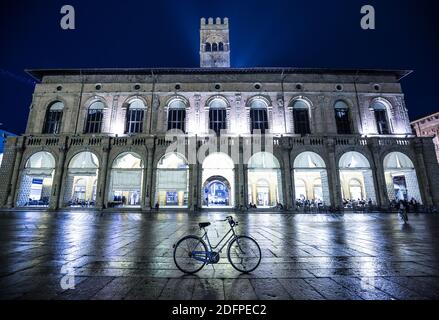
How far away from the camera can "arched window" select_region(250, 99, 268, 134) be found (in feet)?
77.3

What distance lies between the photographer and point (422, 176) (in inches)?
828

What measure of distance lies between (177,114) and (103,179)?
10.1 meters

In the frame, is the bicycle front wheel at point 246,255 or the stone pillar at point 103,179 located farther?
the stone pillar at point 103,179

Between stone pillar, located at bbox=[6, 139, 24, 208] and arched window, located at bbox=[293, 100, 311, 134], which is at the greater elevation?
arched window, located at bbox=[293, 100, 311, 134]

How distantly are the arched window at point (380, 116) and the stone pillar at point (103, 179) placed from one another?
29.0 m

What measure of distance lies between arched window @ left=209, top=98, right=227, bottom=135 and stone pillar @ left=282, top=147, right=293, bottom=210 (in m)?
7.02

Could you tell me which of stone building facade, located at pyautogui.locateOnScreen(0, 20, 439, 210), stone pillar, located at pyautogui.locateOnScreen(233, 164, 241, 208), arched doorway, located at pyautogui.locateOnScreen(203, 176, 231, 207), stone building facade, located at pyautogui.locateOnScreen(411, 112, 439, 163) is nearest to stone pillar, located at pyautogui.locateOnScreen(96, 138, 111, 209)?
stone building facade, located at pyautogui.locateOnScreen(0, 20, 439, 210)

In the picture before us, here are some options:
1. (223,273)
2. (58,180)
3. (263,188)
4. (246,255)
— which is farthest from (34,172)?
(246,255)

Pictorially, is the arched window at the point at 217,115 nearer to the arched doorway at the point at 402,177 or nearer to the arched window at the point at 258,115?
the arched window at the point at 258,115

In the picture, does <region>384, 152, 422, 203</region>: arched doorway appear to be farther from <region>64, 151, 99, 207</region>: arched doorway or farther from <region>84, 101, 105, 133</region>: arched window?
<region>84, 101, 105, 133</region>: arched window

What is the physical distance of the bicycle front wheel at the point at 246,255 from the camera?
3.90m

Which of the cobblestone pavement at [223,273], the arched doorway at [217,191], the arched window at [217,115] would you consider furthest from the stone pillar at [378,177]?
the cobblestone pavement at [223,273]

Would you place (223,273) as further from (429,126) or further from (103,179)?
(429,126)
